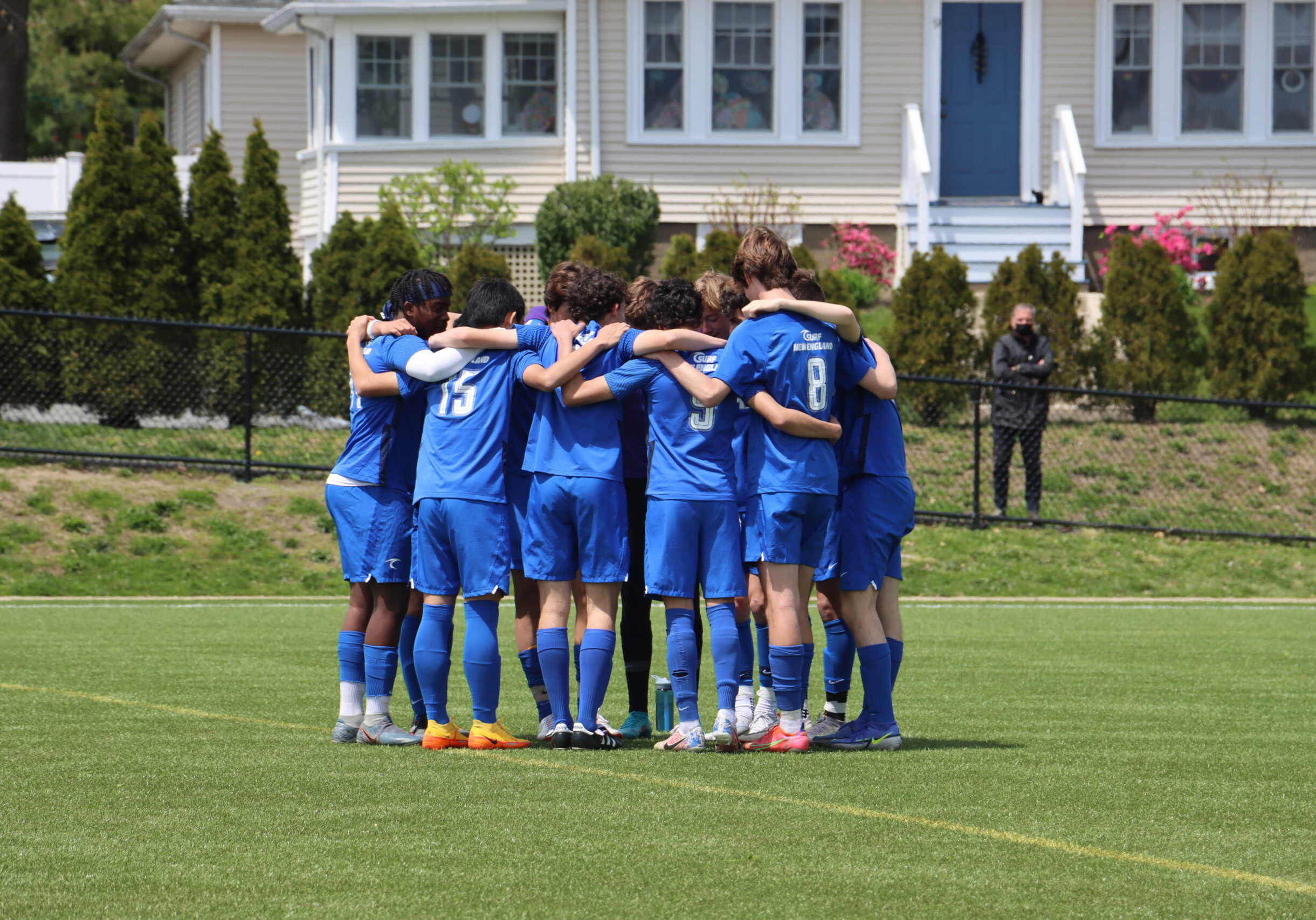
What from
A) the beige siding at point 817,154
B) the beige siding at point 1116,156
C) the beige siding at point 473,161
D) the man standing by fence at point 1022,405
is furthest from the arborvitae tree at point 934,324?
the beige siding at point 473,161

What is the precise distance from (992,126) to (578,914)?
24.2 m

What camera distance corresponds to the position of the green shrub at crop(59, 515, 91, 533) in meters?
15.6

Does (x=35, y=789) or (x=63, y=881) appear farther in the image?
(x=35, y=789)

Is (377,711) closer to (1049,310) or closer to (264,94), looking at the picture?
(1049,310)

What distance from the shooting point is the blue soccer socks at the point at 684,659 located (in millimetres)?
7004

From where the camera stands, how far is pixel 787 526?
22.7 ft

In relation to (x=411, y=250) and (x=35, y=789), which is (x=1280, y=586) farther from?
(x=35, y=789)

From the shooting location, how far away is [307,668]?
10055 mm

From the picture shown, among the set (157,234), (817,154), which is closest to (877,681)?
(157,234)

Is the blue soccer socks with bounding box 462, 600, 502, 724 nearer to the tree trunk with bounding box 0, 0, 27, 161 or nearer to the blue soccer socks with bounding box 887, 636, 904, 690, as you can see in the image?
the blue soccer socks with bounding box 887, 636, 904, 690

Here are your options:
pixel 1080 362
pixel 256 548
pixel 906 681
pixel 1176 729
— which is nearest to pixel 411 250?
pixel 256 548

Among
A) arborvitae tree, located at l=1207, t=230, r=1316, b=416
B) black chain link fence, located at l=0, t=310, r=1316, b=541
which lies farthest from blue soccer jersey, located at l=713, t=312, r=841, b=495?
arborvitae tree, located at l=1207, t=230, r=1316, b=416

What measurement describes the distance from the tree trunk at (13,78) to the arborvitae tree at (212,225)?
12.8 metres

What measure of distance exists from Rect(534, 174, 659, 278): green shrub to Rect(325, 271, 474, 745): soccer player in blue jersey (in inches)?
676
